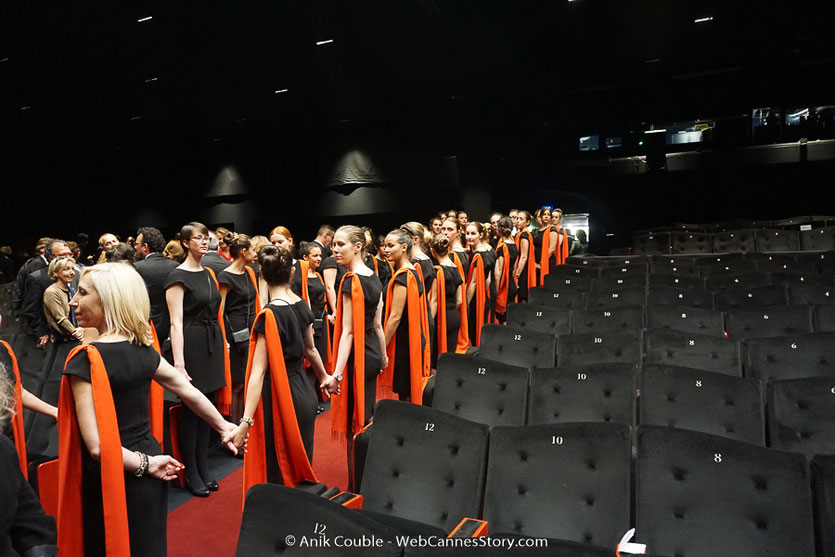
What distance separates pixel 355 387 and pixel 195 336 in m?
1.13

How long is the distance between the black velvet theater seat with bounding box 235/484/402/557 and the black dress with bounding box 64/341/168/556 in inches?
28.7

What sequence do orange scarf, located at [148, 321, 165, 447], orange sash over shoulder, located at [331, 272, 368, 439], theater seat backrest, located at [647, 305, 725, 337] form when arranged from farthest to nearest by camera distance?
theater seat backrest, located at [647, 305, 725, 337]
orange sash over shoulder, located at [331, 272, 368, 439]
orange scarf, located at [148, 321, 165, 447]

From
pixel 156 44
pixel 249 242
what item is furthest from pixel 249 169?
pixel 249 242

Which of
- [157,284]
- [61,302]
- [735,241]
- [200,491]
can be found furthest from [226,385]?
[735,241]

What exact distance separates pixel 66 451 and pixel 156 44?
5523 millimetres

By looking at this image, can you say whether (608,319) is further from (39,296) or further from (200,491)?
(39,296)

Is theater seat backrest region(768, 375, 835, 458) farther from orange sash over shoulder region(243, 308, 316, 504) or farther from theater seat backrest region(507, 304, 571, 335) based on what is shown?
orange sash over shoulder region(243, 308, 316, 504)

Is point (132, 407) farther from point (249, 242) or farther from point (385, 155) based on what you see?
point (385, 155)

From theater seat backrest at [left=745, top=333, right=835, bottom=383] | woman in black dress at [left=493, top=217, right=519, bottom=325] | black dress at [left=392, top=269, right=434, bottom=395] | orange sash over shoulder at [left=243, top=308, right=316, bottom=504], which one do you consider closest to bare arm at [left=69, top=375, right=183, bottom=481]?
orange sash over shoulder at [left=243, top=308, right=316, bottom=504]

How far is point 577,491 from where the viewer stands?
2.10 m

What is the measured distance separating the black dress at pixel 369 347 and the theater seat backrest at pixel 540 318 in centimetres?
140

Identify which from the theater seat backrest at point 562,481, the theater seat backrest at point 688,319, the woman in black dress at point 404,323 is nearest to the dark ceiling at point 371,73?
the woman in black dress at point 404,323

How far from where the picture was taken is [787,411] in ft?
8.42

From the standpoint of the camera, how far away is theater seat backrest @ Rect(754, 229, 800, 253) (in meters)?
9.50
